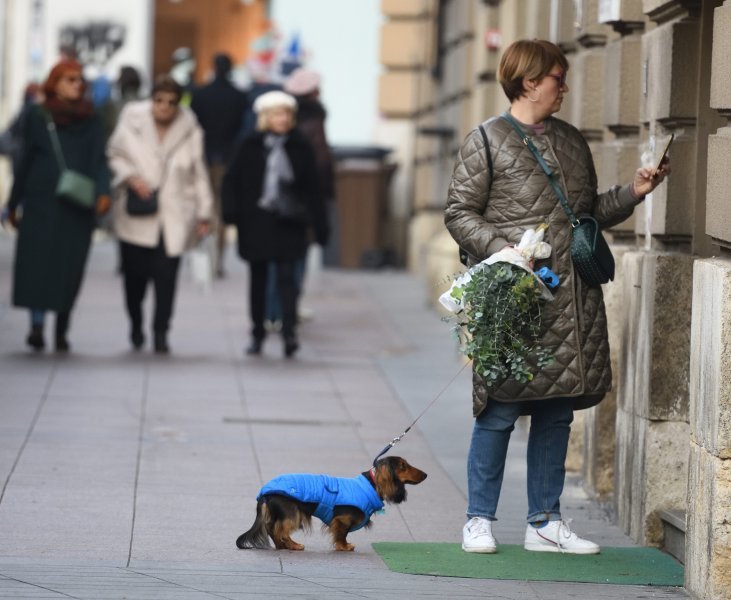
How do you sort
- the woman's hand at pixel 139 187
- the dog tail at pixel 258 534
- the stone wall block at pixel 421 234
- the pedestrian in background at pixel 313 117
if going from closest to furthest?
1. the dog tail at pixel 258 534
2. the woman's hand at pixel 139 187
3. the pedestrian in background at pixel 313 117
4. the stone wall block at pixel 421 234

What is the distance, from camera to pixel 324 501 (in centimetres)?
665

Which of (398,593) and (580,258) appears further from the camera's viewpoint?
(580,258)

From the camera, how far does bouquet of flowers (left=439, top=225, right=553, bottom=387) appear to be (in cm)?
660

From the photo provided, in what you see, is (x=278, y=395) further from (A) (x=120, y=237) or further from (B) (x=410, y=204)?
(B) (x=410, y=204)

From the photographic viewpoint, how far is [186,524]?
7160mm

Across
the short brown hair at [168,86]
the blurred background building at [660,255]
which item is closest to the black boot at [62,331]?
the short brown hair at [168,86]

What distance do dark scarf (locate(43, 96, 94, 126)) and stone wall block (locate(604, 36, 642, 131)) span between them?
477cm

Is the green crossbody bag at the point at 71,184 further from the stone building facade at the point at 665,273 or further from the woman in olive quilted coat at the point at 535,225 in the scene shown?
the woman in olive quilted coat at the point at 535,225

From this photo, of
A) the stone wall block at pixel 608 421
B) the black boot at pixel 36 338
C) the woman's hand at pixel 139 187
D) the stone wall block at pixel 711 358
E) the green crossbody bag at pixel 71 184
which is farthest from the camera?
the woman's hand at pixel 139 187

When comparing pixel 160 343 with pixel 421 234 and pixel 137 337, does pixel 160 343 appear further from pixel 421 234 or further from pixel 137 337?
pixel 421 234

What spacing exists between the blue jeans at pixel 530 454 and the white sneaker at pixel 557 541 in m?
0.04

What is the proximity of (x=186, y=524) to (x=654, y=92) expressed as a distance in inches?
103

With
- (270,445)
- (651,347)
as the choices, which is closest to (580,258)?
(651,347)

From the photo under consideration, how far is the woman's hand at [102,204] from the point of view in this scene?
1222 centimetres
